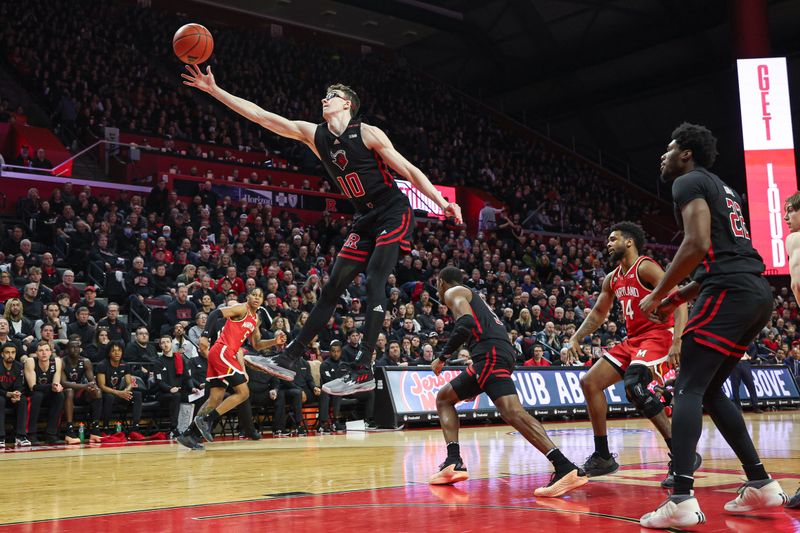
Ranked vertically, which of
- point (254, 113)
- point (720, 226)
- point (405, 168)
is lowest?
point (720, 226)

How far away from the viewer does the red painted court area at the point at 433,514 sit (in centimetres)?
450

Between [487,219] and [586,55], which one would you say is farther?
[586,55]

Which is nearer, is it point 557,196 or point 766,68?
point 766,68

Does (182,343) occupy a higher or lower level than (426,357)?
higher

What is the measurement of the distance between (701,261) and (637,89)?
98.6 ft

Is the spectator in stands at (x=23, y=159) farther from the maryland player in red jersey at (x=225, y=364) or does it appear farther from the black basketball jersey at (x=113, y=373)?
the maryland player in red jersey at (x=225, y=364)

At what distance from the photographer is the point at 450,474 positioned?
6.52 metres

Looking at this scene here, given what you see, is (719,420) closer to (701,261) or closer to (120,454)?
(701,261)

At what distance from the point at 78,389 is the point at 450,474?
7.54 meters

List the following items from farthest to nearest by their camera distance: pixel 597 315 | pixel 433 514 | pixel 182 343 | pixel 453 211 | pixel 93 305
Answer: pixel 93 305 → pixel 182 343 → pixel 597 315 → pixel 453 211 → pixel 433 514

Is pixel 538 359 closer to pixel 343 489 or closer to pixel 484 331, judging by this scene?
pixel 484 331

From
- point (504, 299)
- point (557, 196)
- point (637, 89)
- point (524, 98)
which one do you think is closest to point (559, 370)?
point (504, 299)

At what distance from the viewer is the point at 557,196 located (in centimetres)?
2959

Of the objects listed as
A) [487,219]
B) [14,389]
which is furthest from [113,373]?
[487,219]
